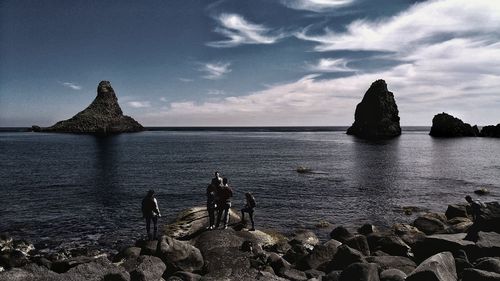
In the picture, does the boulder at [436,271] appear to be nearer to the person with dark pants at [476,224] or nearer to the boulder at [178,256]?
the person with dark pants at [476,224]

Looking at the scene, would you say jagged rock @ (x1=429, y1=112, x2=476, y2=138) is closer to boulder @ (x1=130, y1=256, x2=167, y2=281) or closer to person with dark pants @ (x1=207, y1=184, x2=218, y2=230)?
person with dark pants @ (x1=207, y1=184, x2=218, y2=230)

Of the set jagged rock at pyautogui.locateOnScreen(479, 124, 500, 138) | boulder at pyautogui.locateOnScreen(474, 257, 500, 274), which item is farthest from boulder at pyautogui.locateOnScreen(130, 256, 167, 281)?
jagged rock at pyautogui.locateOnScreen(479, 124, 500, 138)

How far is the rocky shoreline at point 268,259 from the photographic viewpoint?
1361cm

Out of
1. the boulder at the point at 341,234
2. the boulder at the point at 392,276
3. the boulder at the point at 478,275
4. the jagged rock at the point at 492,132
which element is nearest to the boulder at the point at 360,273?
the boulder at the point at 392,276

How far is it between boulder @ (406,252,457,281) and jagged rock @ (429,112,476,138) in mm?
198044


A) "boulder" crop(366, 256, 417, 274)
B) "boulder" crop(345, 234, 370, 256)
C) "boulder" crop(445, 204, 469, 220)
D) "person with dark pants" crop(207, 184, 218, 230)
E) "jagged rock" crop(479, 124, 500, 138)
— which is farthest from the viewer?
"jagged rock" crop(479, 124, 500, 138)

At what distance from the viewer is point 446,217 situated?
94.7 feet

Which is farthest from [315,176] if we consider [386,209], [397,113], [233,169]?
[397,113]

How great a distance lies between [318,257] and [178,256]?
639 centimetres

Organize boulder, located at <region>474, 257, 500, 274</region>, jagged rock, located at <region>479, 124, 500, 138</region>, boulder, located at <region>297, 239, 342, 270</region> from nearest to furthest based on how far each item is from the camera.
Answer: boulder, located at <region>474, 257, 500, 274</region> < boulder, located at <region>297, 239, 342, 270</region> < jagged rock, located at <region>479, 124, 500, 138</region>

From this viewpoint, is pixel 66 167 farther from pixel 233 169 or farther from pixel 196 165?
pixel 233 169

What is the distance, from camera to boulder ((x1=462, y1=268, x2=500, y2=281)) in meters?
12.8

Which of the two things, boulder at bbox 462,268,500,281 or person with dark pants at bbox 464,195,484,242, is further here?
person with dark pants at bbox 464,195,484,242

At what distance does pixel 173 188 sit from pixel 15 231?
768 inches
